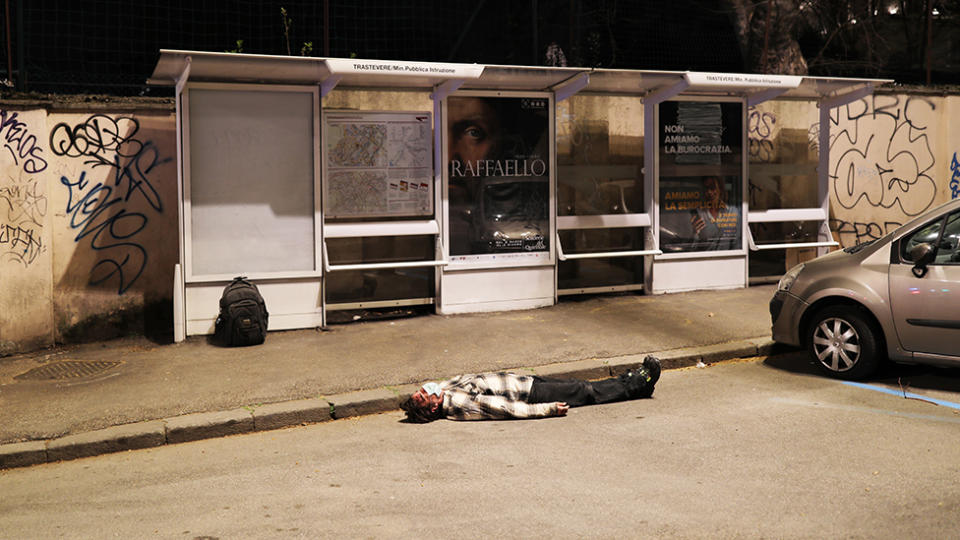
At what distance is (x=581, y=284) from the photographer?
443 inches

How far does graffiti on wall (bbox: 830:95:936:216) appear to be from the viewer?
1272 centimetres

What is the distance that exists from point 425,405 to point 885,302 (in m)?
3.87

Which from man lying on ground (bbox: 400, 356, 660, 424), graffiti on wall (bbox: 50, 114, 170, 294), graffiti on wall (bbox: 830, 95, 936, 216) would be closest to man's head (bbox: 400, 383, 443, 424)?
man lying on ground (bbox: 400, 356, 660, 424)

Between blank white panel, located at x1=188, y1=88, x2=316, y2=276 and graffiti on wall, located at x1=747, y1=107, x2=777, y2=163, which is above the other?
graffiti on wall, located at x1=747, y1=107, x2=777, y2=163

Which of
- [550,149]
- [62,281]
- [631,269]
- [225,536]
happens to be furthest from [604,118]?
[225,536]

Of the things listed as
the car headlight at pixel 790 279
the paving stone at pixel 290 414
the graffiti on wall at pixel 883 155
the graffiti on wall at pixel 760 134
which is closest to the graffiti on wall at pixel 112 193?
the paving stone at pixel 290 414

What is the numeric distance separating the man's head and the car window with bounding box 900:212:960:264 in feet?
13.1

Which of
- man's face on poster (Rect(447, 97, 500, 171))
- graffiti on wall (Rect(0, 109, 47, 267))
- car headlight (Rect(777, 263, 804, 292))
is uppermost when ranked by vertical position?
man's face on poster (Rect(447, 97, 500, 171))

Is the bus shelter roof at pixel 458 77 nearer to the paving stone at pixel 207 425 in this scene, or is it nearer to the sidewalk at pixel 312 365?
the sidewalk at pixel 312 365

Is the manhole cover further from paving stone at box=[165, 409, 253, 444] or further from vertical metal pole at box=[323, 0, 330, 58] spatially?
vertical metal pole at box=[323, 0, 330, 58]

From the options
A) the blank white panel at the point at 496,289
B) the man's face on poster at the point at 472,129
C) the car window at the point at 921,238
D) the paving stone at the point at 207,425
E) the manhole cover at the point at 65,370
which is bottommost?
the paving stone at the point at 207,425

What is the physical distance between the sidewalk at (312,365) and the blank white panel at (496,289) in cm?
22

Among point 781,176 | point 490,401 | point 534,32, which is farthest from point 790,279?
point 534,32

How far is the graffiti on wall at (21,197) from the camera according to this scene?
29.0 feet
